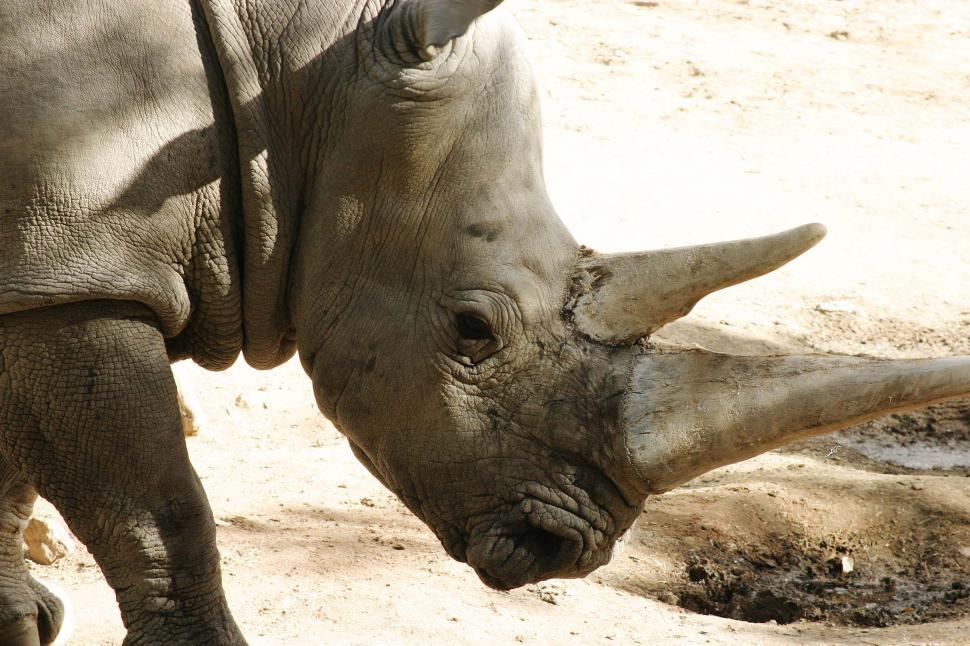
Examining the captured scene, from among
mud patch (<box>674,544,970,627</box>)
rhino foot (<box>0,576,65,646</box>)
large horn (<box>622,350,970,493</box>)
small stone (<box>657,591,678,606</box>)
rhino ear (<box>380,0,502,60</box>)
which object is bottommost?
mud patch (<box>674,544,970,627</box>)

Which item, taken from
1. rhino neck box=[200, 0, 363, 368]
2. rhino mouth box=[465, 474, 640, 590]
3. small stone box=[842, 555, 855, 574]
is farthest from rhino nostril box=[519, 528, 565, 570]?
small stone box=[842, 555, 855, 574]

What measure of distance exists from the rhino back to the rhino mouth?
3.60 ft

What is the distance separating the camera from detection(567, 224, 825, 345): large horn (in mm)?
3953

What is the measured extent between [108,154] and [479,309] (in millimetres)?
1092

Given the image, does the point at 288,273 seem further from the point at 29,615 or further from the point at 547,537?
the point at 29,615

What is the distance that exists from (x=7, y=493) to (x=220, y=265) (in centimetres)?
161

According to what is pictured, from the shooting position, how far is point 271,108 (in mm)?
4082

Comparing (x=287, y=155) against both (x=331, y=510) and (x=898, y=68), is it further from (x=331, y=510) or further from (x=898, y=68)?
(x=898, y=68)

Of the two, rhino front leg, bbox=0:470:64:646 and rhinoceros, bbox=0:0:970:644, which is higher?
rhinoceros, bbox=0:0:970:644

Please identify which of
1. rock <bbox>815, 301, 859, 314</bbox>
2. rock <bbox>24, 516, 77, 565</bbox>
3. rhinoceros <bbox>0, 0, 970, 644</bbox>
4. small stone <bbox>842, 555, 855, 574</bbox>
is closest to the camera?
rhinoceros <bbox>0, 0, 970, 644</bbox>

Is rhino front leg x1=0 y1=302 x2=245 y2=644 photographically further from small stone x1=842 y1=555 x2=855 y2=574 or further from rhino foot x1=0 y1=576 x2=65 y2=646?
small stone x1=842 y1=555 x2=855 y2=574

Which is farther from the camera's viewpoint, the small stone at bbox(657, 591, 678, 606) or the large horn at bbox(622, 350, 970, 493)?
the small stone at bbox(657, 591, 678, 606)

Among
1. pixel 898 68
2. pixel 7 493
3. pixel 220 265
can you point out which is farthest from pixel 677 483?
pixel 898 68

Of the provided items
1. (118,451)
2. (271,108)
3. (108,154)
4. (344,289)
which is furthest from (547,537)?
(108,154)
